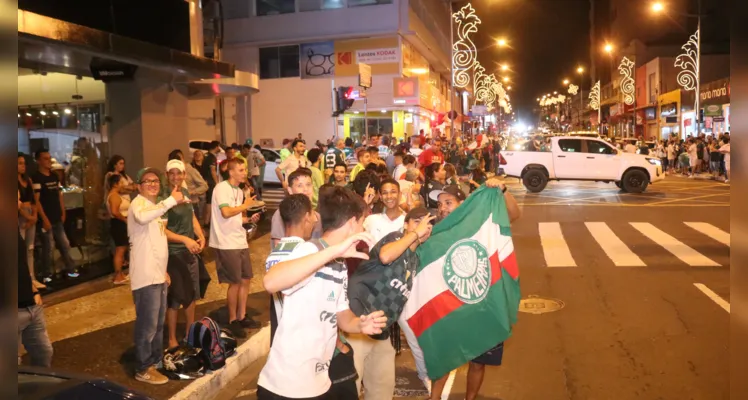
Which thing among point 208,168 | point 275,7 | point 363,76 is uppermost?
point 275,7

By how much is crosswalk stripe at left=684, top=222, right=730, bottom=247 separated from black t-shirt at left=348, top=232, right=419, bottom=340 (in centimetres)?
1042

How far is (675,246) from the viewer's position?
479 inches

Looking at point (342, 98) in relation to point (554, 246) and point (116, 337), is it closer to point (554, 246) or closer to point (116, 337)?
point (554, 246)

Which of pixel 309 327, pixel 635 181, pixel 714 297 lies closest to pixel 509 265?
pixel 309 327

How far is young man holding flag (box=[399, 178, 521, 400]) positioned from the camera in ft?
16.1

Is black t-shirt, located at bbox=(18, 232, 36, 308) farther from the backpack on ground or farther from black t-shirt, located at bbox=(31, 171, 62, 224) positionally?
black t-shirt, located at bbox=(31, 171, 62, 224)

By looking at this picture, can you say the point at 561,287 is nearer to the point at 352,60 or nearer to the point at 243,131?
the point at 352,60

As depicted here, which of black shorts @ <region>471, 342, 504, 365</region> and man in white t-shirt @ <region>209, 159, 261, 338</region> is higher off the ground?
man in white t-shirt @ <region>209, 159, 261, 338</region>

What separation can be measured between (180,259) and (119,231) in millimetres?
3287

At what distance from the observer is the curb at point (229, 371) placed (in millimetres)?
5430

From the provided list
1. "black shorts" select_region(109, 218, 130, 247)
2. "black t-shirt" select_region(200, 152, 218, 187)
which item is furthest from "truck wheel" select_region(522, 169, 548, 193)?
"black shorts" select_region(109, 218, 130, 247)

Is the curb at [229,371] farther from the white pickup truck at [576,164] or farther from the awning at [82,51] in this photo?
the white pickup truck at [576,164]

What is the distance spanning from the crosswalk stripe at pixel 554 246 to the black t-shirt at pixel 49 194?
7.71 meters

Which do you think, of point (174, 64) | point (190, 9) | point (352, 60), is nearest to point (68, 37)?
point (174, 64)
